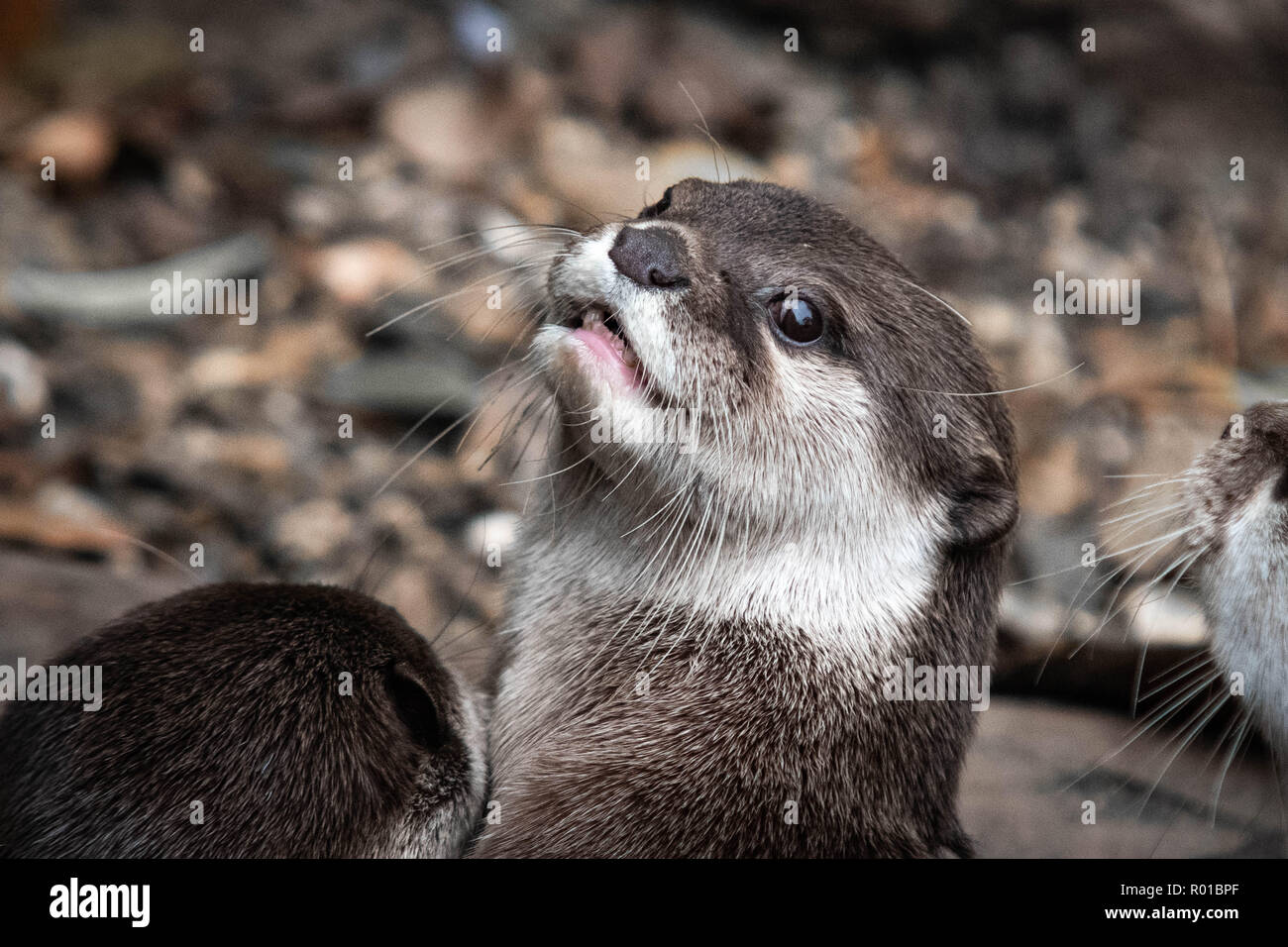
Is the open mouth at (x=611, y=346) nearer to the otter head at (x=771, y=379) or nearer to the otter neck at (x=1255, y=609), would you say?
the otter head at (x=771, y=379)

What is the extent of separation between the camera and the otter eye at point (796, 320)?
1.92 m

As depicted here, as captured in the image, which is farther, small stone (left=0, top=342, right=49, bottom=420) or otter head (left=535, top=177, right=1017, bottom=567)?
small stone (left=0, top=342, right=49, bottom=420)

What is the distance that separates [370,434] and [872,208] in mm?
1789

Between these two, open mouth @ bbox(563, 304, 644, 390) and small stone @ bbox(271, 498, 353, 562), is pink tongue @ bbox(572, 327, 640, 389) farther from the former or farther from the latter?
small stone @ bbox(271, 498, 353, 562)

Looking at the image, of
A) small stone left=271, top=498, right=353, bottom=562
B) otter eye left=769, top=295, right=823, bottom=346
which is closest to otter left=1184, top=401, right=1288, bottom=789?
otter eye left=769, top=295, right=823, bottom=346

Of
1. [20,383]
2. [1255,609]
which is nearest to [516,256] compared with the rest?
[20,383]

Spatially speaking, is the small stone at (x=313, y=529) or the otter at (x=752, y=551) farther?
the small stone at (x=313, y=529)

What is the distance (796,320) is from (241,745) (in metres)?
0.93

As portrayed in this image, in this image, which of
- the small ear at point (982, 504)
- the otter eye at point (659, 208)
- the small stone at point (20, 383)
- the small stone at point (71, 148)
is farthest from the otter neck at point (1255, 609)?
the small stone at point (71, 148)

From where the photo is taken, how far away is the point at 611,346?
70.9 inches

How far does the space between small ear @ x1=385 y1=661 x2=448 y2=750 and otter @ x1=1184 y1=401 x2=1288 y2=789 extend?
1.07 metres

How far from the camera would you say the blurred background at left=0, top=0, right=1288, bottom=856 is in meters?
2.77

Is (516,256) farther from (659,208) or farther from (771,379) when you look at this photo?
(771,379)
